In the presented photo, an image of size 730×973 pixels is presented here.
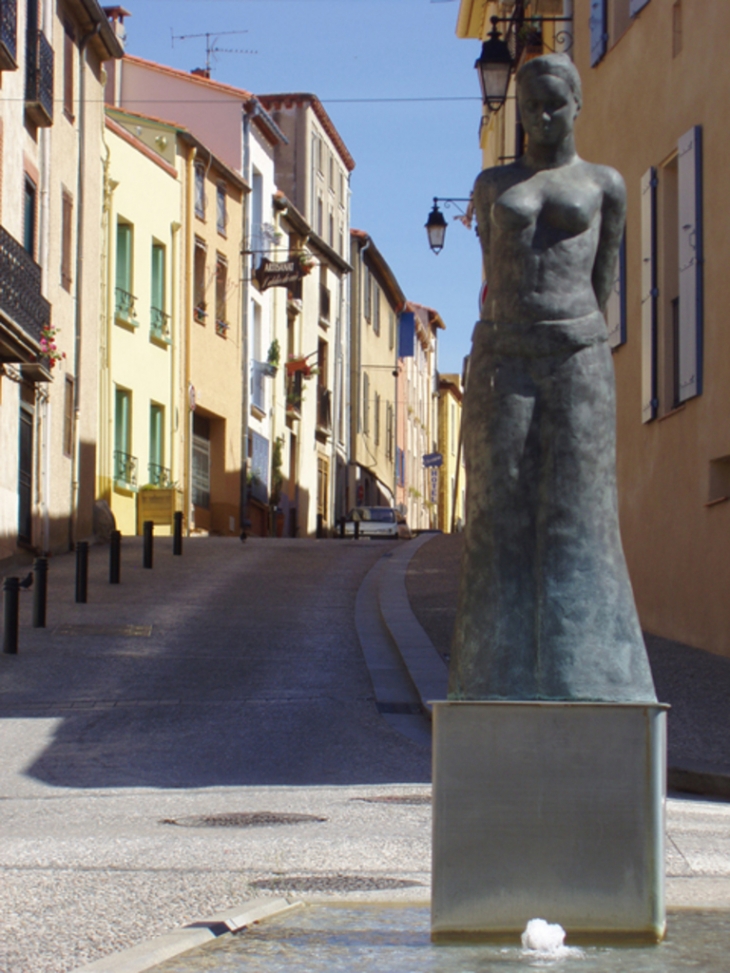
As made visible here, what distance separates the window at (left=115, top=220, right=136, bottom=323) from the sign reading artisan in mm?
8092

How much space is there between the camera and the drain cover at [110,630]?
1708cm

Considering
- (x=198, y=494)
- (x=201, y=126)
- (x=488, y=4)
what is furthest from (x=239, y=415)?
(x=488, y=4)

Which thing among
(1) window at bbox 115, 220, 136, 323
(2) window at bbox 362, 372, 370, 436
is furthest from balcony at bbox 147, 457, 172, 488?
(2) window at bbox 362, 372, 370, 436

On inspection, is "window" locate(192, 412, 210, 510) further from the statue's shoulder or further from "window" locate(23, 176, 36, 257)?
the statue's shoulder

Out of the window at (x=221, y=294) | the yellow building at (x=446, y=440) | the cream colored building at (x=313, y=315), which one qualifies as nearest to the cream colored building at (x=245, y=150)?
the window at (x=221, y=294)

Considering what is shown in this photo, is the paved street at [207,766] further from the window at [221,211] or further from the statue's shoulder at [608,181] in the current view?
the window at [221,211]

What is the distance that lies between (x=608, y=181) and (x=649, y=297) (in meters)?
11.2

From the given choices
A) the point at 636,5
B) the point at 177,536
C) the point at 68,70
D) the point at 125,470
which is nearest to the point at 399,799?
the point at 636,5

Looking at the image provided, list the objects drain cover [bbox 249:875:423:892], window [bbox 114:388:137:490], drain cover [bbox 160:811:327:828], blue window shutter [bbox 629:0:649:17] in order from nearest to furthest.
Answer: drain cover [bbox 249:875:423:892] → drain cover [bbox 160:811:327:828] → blue window shutter [bbox 629:0:649:17] → window [bbox 114:388:137:490]

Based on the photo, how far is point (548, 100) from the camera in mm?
5547

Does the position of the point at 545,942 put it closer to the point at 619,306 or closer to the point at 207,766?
the point at 207,766

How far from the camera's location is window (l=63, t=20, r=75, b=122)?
28391mm

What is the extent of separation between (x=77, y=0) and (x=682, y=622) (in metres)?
17.7

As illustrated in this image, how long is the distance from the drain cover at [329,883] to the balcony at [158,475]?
95.3 feet
